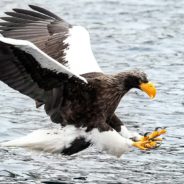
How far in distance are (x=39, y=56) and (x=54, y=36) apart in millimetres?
1624

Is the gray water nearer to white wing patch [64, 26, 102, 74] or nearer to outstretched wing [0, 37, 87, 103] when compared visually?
outstretched wing [0, 37, 87, 103]

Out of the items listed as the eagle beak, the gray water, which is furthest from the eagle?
the gray water

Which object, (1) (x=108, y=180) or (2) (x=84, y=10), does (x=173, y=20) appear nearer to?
(2) (x=84, y=10)

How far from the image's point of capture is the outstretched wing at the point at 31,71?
7.34 meters

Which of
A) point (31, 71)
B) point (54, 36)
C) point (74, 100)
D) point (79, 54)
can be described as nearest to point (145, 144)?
point (74, 100)

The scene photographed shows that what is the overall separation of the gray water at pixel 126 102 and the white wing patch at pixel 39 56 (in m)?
0.87

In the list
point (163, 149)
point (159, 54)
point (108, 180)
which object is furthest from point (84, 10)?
point (108, 180)

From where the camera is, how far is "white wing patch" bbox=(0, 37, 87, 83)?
7.13m

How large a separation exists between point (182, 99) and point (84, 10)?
16.7 ft

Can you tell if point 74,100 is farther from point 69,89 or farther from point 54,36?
point 54,36

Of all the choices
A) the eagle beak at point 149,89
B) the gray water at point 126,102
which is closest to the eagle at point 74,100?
the eagle beak at point 149,89

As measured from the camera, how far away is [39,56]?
733cm

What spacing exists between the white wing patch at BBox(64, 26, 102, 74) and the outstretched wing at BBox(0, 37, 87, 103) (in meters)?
0.63

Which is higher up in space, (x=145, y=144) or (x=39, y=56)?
(x=39, y=56)
